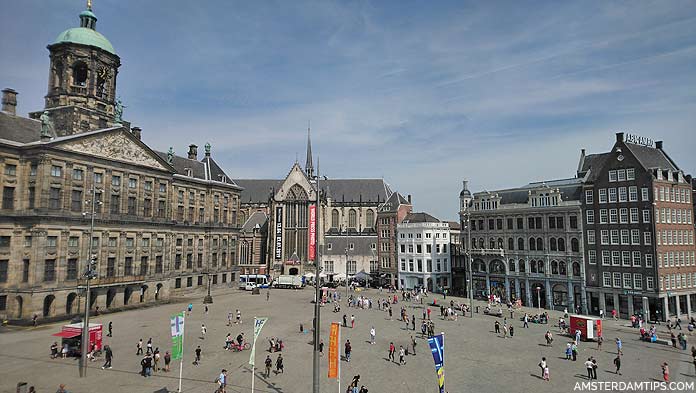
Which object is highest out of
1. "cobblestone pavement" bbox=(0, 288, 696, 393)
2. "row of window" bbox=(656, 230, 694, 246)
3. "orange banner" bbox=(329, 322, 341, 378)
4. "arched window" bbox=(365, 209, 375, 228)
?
"arched window" bbox=(365, 209, 375, 228)

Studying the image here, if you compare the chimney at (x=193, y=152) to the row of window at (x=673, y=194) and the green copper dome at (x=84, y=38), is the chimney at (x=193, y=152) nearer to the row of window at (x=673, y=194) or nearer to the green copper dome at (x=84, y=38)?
the green copper dome at (x=84, y=38)

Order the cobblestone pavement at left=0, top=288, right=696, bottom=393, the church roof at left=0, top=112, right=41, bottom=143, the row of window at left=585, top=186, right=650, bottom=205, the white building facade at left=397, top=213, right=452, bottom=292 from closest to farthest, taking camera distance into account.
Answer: the cobblestone pavement at left=0, top=288, right=696, bottom=393
the church roof at left=0, top=112, right=41, bottom=143
the row of window at left=585, top=186, right=650, bottom=205
the white building facade at left=397, top=213, right=452, bottom=292

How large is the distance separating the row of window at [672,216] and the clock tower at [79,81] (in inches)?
2673

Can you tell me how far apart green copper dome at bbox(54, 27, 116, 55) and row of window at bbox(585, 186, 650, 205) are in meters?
67.9

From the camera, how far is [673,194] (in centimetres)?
5403

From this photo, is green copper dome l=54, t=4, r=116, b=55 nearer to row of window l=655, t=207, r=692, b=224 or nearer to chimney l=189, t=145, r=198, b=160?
chimney l=189, t=145, r=198, b=160

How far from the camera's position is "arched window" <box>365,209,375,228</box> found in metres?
111

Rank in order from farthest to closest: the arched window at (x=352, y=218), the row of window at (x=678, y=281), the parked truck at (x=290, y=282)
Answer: the arched window at (x=352, y=218), the parked truck at (x=290, y=282), the row of window at (x=678, y=281)

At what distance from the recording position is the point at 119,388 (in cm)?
2459

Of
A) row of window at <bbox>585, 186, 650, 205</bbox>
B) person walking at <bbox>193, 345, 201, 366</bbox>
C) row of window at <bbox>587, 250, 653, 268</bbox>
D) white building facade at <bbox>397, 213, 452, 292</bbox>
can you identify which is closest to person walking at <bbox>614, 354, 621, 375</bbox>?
row of window at <bbox>587, 250, 653, 268</bbox>

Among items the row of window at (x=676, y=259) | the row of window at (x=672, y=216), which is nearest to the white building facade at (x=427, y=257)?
the row of window at (x=676, y=259)

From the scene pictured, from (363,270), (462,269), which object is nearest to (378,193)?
(363,270)

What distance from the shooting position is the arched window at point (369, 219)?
11112 cm

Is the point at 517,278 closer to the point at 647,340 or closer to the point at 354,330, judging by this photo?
the point at 647,340
